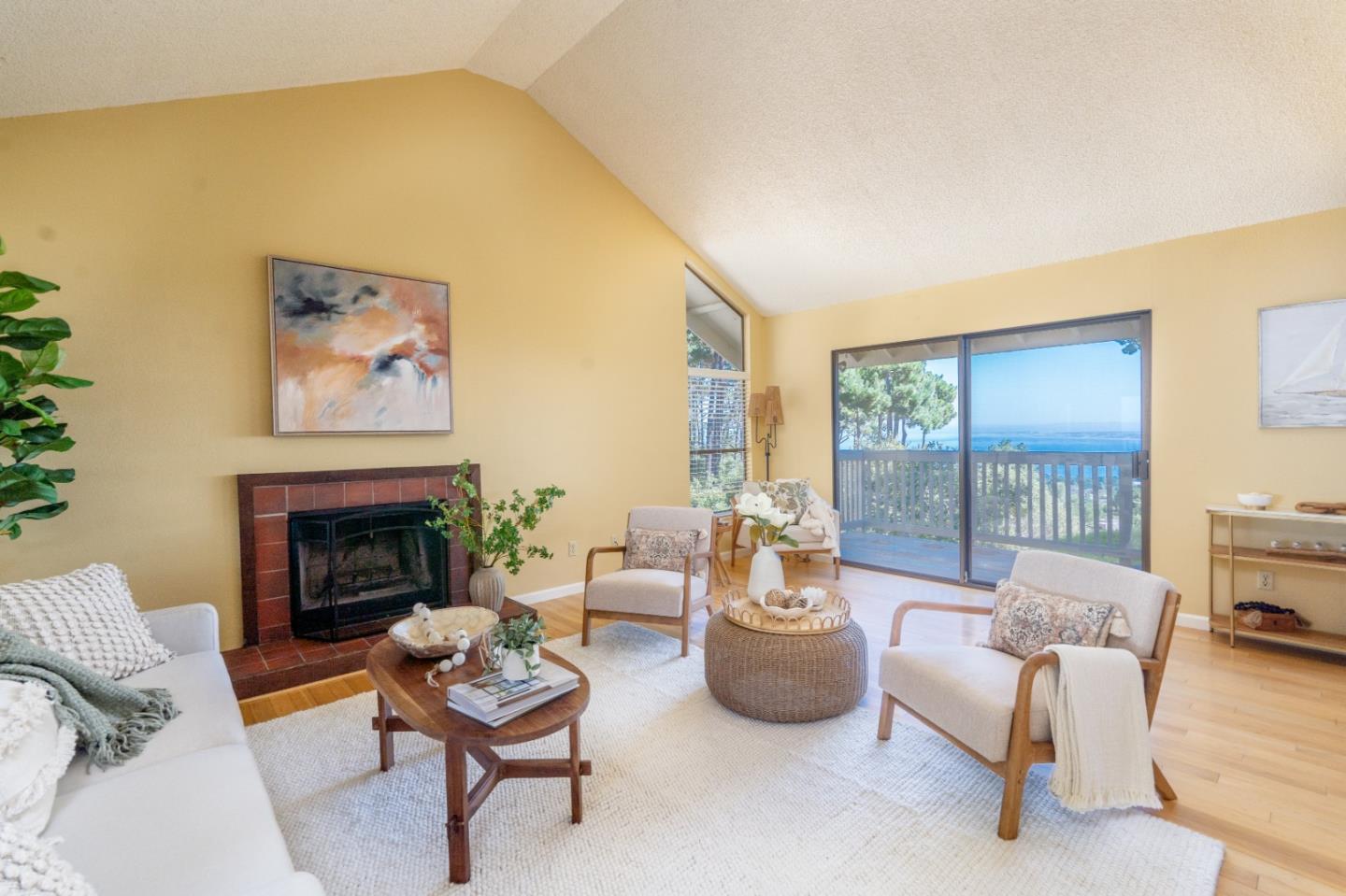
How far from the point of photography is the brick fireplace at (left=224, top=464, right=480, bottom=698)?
10.5 ft

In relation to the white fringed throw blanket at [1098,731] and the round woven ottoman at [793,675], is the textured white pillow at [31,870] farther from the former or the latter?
the white fringed throw blanket at [1098,731]

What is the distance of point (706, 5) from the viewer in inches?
135

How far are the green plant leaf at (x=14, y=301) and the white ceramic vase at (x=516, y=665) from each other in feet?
7.45

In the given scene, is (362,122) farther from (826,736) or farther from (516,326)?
(826,736)

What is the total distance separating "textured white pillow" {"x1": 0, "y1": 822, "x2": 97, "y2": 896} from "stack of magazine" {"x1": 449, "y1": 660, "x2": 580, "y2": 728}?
2.94ft

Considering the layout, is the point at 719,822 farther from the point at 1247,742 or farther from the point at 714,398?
the point at 714,398

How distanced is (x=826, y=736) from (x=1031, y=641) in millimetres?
885

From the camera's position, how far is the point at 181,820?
1.39m

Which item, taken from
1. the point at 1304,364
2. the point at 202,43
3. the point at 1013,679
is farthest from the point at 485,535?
the point at 1304,364

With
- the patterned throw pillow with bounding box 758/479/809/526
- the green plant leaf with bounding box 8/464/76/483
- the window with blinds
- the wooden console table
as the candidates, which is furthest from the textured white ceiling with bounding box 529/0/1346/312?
the green plant leaf with bounding box 8/464/76/483

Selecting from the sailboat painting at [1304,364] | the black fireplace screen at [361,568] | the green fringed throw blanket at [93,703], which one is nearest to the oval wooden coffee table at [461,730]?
the green fringed throw blanket at [93,703]

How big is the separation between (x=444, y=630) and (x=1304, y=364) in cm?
478

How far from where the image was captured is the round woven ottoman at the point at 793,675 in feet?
8.45

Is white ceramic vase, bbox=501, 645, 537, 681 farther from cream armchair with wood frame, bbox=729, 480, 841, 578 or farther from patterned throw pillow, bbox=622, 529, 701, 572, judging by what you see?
cream armchair with wood frame, bbox=729, 480, 841, 578
